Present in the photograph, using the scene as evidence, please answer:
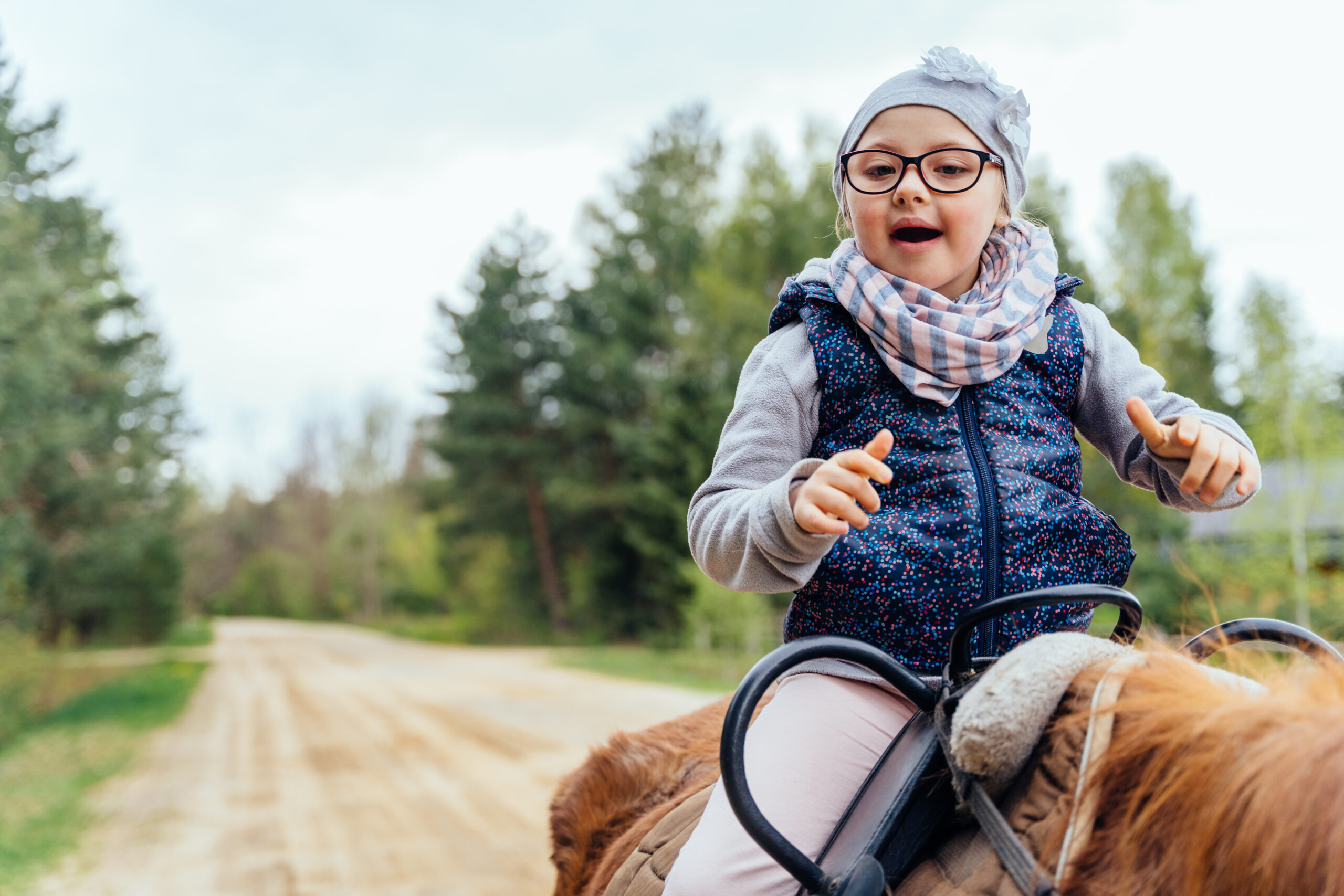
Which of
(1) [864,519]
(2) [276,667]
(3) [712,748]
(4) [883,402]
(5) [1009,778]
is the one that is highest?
(4) [883,402]

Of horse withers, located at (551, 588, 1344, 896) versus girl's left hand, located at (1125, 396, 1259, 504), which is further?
girl's left hand, located at (1125, 396, 1259, 504)

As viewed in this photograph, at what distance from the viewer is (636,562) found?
85.1 ft

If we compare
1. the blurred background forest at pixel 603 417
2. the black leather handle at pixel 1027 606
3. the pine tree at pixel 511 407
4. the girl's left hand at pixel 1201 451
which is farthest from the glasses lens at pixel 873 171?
the pine tree at pixel 511 407

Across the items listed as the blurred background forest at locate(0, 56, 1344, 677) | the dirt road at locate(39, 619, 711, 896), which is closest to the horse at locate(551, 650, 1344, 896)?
the dirt road at locate(39, 619, 711, 896)

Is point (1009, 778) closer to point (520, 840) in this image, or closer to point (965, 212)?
point (965, 212)

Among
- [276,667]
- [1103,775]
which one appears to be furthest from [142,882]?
[276,667]

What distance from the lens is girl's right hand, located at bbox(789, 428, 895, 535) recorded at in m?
1.15

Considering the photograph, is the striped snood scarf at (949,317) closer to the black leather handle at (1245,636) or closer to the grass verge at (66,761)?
the black leather handle at (1245,636)

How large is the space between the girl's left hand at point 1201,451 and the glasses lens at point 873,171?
54 cm

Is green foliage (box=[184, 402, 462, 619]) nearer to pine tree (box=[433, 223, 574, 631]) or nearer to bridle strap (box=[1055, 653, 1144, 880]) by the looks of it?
pine tree (box=[433, 223, 574, 631])

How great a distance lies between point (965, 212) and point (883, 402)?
13.9 inches

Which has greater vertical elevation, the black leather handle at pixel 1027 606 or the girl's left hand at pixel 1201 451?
the girl's left hand at pixel 1201 451

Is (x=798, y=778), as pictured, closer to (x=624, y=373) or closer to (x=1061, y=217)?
(x=1061, y=217)

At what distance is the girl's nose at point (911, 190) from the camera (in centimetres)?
153
